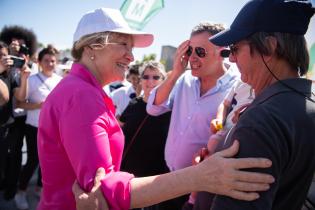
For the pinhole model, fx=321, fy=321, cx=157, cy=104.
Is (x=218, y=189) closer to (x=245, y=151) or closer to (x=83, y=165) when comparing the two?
(x=245, y=151)

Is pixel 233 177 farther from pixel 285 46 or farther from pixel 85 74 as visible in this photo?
pixel 85 74

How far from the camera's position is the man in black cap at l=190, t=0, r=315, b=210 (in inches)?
37.7

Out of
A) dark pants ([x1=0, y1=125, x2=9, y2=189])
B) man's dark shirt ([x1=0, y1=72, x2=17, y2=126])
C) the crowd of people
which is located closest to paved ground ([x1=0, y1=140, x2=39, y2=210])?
dark pants ([x1=0, y1=125, x2=9, y2=189])

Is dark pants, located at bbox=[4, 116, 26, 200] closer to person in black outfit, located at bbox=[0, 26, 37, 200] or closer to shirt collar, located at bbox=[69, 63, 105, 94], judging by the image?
person in black outfit, located at bbox=[0, 26, 37, 200]

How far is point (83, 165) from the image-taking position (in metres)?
1.15

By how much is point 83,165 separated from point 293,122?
0.72 metres

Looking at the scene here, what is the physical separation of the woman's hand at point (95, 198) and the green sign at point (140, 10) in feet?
11.1

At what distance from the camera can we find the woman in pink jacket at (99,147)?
1.02 metres

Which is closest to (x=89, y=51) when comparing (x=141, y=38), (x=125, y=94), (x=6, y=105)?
(x=141, y=38)

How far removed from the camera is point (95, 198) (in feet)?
3.60

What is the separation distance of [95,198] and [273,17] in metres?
0.88

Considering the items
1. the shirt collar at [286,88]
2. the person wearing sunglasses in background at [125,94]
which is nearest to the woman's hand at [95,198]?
the shirt collar at [286,88]

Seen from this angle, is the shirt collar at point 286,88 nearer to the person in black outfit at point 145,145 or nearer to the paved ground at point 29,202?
the person in black outfit at point 145,145

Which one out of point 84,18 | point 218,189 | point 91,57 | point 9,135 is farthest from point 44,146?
point 9,135
